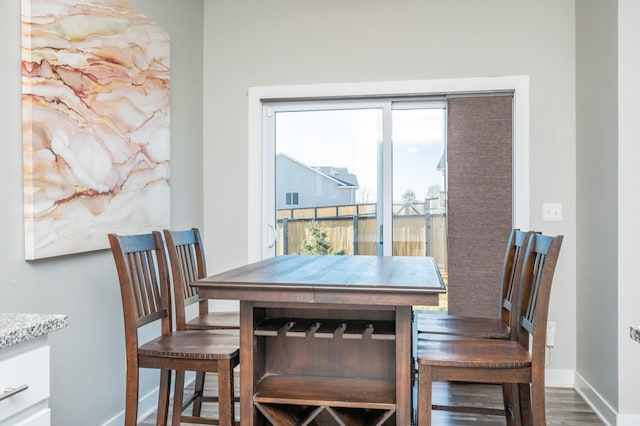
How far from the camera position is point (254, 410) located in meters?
1.87

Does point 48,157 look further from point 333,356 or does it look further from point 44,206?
point 333,356

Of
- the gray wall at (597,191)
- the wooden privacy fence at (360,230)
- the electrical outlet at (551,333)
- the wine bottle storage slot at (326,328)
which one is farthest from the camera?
the wooden privacy fence at (360,230)

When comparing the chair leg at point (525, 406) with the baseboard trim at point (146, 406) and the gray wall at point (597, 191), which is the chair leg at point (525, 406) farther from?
the baseboard trim at point (146, 406)

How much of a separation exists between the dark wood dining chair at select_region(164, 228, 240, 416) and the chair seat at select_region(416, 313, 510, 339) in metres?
0.95

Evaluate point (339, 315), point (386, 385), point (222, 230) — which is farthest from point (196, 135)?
point (386, 385)

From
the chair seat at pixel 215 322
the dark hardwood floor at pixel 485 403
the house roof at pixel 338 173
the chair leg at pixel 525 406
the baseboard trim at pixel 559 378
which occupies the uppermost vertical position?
the house roof at pixel 338 173

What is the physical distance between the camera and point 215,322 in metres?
2.61

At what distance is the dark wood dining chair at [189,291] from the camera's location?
2.47 meters

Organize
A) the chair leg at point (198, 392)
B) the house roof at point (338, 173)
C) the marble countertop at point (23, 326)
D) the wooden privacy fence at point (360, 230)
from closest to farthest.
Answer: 1. the marble countertop at point (23, 326)
2. the chair leg at point (198, 392)
3. the wooden privacy fence at point (360, 230)
4. the house roof at point (338, 173)

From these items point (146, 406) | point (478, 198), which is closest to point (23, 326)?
point (146, 406)

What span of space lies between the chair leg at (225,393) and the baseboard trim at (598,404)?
2.12 m

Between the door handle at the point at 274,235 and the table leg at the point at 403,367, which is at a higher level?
the door handle at the point at 274,235

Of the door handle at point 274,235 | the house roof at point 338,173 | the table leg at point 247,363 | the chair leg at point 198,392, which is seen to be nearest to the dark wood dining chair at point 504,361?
the table leg at point 247,363
